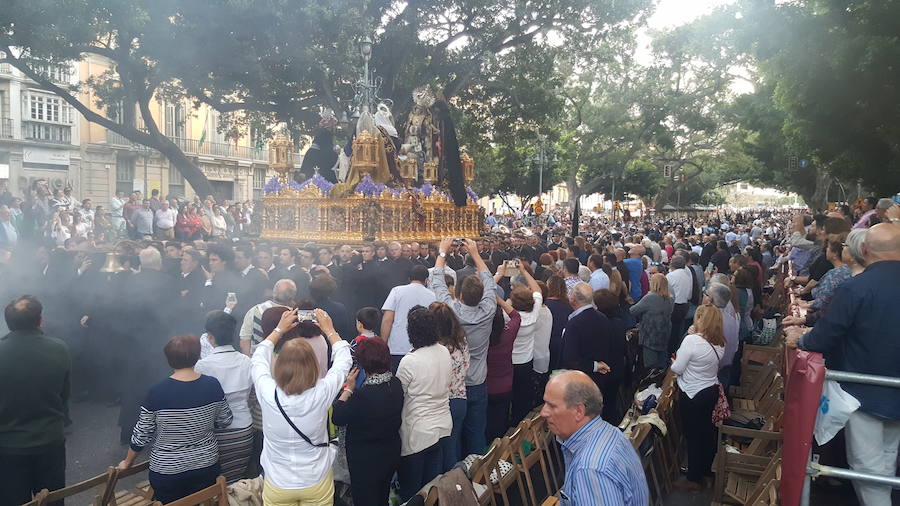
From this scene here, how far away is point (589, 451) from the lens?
9.31 feet

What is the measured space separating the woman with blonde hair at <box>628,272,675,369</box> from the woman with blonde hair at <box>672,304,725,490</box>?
187cm

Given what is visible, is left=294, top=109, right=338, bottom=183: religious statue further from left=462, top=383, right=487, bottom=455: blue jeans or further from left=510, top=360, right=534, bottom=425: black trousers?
left=462, top=383, right=487, bottom=455: blue jeans

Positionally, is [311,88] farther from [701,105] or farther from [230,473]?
[701,105]

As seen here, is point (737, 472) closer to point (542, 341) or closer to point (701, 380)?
point (701, 380)

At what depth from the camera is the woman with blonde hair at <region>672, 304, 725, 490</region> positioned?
5777 millimetres

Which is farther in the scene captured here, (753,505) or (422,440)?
(422,440)

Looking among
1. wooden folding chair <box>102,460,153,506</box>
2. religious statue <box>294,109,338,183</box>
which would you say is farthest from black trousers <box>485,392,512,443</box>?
religious statue <box>294,109,338,183</box>

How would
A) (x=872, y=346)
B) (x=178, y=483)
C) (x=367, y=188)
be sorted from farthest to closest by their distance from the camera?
1. (x=367, y=188)
2. (x=178, y=483)
3. (x=872, y=346)

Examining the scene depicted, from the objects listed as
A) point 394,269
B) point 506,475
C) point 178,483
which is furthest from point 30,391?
point 394,269

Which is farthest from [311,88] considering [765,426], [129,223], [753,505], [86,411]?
[753,505]

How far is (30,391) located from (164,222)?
13.5m

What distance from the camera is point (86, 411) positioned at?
7.43 meters

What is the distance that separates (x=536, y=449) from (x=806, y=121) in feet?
44.9

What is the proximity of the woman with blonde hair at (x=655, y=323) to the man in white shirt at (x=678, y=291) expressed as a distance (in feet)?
5.63
